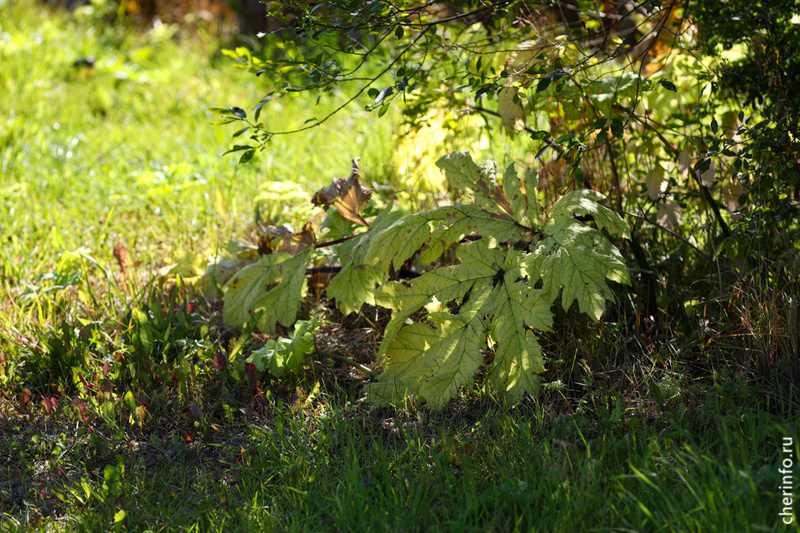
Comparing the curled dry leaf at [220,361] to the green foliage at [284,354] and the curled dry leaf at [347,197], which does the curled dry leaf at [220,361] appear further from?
the curled dry leaf at [347,197]

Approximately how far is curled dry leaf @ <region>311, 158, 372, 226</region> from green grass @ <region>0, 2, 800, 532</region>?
0.43 metres

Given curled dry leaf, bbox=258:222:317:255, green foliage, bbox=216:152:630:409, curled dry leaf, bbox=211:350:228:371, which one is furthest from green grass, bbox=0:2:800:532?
curled dry leaf, bbox=258:222:317:255

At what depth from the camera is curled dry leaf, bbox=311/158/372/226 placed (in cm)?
279

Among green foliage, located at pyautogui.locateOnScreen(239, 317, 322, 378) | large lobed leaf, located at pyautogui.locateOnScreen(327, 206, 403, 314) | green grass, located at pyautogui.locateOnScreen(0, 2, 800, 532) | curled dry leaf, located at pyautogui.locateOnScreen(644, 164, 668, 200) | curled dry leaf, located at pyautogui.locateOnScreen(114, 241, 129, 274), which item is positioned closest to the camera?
green grass, located at pyautogui.locateOnScreen(0, 2, 800, 532)

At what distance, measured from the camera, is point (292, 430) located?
227 cm

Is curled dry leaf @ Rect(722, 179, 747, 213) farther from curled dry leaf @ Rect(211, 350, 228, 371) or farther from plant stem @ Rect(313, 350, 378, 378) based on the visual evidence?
curled dry leaf @ Rect(211, 350, 228, 371)

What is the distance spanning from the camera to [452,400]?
2402mm

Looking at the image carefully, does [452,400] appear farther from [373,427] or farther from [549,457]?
[549,457]

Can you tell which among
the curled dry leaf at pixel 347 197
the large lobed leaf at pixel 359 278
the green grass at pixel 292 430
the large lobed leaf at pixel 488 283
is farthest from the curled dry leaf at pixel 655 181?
the curled dry leaf at pixel 347 197

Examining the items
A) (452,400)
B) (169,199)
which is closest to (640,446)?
(452,400)

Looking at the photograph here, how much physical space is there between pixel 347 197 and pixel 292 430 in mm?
987

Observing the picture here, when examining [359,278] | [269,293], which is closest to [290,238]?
Answer: [269,293]

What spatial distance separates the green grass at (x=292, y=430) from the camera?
1.80 metres

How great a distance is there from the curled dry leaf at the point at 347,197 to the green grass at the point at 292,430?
432mm
